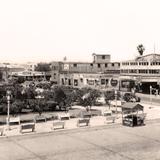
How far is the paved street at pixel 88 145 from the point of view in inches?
955

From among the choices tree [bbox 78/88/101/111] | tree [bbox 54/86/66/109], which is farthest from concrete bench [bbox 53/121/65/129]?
tree [bbox 54/86/66/109]

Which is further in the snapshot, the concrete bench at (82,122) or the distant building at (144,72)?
the distant building at (144,72)

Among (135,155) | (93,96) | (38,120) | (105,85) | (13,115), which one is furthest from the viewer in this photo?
(105,85)

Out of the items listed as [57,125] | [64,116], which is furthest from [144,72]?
[57,125]

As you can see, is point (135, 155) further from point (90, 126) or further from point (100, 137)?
point (90, 126)

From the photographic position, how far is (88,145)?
27.5 meters

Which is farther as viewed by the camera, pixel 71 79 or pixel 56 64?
pixel 56 64

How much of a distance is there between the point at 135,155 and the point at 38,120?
52.6ft

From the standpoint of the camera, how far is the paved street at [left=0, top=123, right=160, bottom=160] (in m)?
24.2

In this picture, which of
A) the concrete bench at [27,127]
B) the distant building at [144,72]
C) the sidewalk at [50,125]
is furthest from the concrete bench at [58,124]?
the distant building at [144,72]

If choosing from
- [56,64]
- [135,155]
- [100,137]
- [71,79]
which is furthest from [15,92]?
[56,64]

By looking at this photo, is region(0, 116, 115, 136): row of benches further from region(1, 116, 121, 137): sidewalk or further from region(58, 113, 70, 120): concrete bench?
region(58, 113, 70, 120): concrete bench

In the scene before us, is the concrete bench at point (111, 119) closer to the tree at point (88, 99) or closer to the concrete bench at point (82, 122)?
the concrete bench at point (82, 122)

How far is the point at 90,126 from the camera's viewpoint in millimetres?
35375
